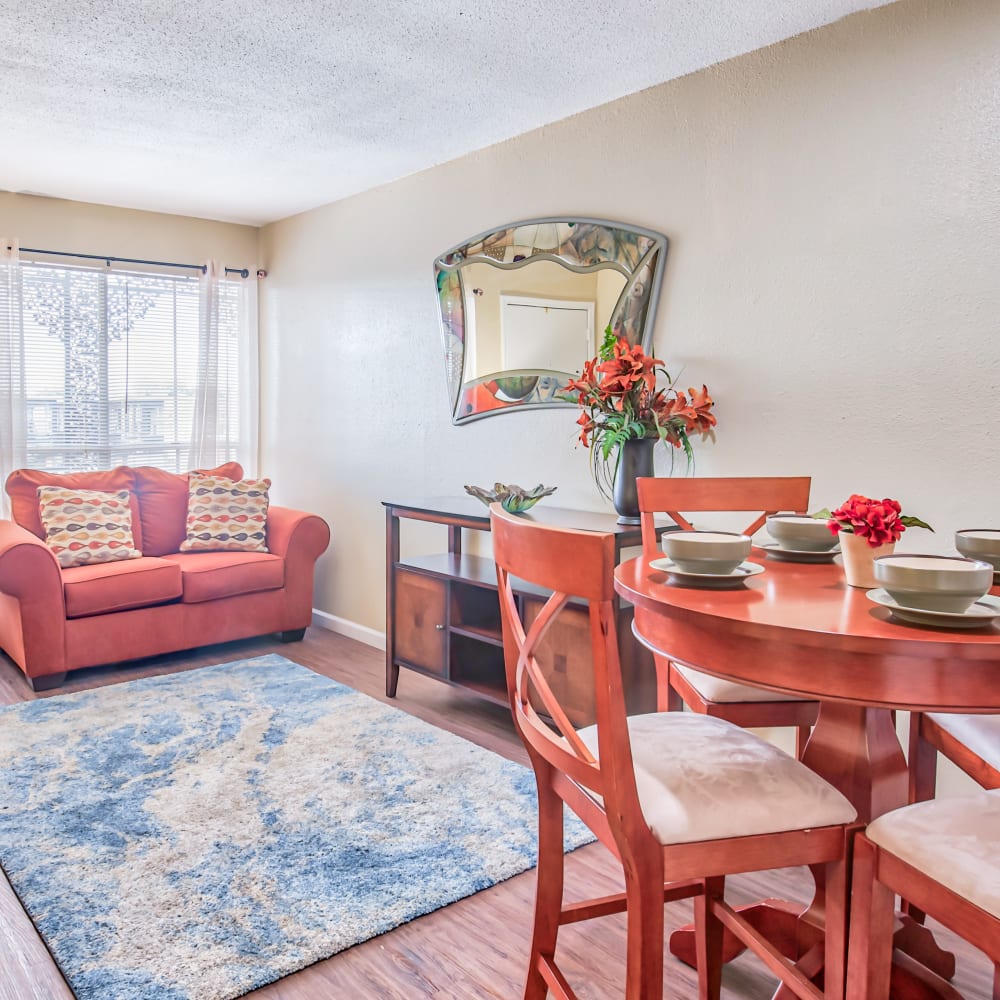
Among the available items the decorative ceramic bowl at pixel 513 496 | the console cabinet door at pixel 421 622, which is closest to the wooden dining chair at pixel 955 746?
the decorative ceramic bowl at pixel 513 496

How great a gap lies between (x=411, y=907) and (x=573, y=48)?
2.52m

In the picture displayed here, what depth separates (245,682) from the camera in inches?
152

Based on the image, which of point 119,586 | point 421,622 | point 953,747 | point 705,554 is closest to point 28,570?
point 119,586

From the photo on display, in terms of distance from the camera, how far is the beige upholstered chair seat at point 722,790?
4.42 feet

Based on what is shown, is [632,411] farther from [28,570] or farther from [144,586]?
[28,570]

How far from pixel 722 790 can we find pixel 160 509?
3.98m

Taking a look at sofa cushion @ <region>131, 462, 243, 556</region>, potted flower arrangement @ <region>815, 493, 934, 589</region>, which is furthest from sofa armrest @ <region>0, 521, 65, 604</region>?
potted flower arrangement @ <region>815, 493, 934, 589</region>

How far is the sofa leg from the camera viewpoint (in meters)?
3.76

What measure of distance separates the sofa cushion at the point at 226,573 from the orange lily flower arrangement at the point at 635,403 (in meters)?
2.11

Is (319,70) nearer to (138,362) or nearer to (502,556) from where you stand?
(502,556)

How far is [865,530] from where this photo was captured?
62.2 inches

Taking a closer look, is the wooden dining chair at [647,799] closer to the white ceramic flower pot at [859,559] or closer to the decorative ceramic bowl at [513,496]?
the white ceramic flower pot at [859,559]

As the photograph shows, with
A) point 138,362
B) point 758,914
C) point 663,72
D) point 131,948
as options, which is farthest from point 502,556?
point 138,362

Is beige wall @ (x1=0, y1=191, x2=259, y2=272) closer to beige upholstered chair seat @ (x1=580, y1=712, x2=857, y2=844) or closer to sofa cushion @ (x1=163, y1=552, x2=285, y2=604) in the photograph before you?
sofa cushion @ (x1=163, y1=552, x2=285, y2=604)
